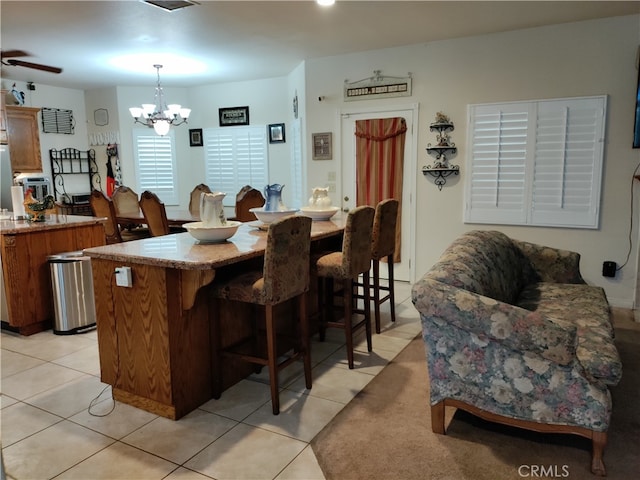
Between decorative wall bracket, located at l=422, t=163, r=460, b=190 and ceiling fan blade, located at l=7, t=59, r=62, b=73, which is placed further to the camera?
ceiling fan blade, located at l=7, t=59, r=62, b=73

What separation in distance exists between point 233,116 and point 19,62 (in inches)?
107

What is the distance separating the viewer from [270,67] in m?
6.02

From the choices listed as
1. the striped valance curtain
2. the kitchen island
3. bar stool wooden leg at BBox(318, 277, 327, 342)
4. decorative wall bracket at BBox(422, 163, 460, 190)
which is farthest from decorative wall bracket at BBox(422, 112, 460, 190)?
the kitchen island

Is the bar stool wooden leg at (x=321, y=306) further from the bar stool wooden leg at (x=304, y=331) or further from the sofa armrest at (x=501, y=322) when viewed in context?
the sofa armrest at (x=501, y=322)

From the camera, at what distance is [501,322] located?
82.5 inches

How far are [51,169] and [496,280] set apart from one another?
6.85 meters

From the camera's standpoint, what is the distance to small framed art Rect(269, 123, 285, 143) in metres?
6.73

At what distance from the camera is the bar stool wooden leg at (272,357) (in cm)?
259

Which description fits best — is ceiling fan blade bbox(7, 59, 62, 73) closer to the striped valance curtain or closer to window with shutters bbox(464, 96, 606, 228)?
the striped valance curtain

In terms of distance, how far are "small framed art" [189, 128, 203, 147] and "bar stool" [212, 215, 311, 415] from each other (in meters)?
5.09

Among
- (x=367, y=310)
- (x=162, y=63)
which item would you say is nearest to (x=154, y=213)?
(x=162, y=63)

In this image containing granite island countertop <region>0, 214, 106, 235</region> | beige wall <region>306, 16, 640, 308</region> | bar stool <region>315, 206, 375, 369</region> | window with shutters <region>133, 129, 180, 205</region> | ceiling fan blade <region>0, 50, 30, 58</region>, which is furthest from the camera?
window with shutters <region>133, 129, 180, 205</region>

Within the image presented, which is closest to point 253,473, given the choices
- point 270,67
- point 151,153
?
point 270,67

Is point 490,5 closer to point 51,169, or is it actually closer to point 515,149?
point 515,149
